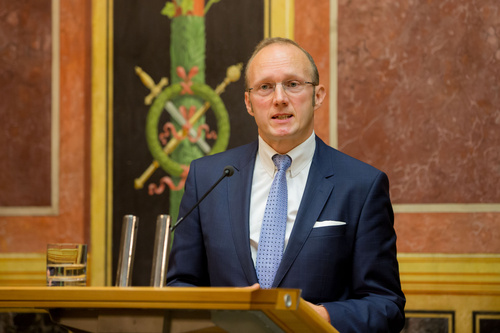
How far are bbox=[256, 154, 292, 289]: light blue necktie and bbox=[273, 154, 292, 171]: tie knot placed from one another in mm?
64

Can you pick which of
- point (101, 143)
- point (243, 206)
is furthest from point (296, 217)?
point (101, 143)

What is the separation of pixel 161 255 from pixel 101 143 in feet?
7.45

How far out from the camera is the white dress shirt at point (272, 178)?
2086mm

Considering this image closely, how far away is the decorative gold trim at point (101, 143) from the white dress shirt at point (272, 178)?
1568 mm

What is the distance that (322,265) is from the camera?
1965 mm

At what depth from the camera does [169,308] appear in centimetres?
110

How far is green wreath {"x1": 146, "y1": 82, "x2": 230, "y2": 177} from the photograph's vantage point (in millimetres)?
3494

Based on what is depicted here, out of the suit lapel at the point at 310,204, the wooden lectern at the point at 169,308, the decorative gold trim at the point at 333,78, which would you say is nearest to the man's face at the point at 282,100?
the suit lapel at the point at 310,204

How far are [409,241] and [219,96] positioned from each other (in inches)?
48.6

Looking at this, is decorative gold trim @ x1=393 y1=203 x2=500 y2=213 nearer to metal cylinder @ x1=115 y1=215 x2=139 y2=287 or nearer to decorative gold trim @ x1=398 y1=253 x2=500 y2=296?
decorative gold trim @ x1=398 y1=253 x2=500 y2=296

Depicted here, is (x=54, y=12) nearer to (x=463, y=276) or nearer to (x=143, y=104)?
(x=143, y=104)

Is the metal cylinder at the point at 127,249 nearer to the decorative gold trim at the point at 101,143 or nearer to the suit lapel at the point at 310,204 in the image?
the suit lapel at the point at 310,204

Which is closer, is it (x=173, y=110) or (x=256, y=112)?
(x=256, y=112)

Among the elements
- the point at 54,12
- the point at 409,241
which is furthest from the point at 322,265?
the point at 54,12
